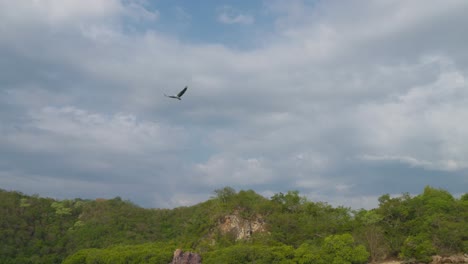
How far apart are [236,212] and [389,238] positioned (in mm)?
24068

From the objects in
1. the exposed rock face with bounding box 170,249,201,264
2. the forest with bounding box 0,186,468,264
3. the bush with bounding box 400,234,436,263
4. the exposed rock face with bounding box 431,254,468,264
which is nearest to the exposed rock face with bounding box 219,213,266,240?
the forest with bounding box 0,186,468,264

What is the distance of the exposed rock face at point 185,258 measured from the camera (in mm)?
58906

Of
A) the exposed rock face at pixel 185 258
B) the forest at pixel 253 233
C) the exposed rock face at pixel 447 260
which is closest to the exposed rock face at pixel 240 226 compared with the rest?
the forest at pixel 253 233

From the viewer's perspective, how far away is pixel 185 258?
5925 cm

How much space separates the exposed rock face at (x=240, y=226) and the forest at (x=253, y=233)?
564 mm

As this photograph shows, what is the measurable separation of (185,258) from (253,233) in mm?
15688

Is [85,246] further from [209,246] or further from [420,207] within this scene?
[420,207]

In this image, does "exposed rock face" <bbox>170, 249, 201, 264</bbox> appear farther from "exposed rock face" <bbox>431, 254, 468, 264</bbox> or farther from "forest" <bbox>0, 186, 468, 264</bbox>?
"exposed rock face" <bbox>431, 254, 468, 264</bbox>

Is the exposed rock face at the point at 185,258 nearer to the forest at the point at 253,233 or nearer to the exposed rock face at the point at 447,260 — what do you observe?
the forest at the point at 253,233

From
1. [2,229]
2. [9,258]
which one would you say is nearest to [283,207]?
[9,258]

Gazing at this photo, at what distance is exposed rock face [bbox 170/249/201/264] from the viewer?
58906 mm

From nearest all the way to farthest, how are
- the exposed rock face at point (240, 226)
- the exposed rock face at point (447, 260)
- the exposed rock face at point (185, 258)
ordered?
the exposed rock face at point (185, 258) → the exposed rock face at point (447, 260) → the exposed rock face at point (240, 226)

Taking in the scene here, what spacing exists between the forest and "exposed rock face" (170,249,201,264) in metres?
1.12

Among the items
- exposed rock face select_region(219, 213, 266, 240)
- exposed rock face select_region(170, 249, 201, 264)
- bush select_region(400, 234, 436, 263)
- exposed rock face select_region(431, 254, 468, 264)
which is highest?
exposed rock face select_region(219, 213, 266, 240)
